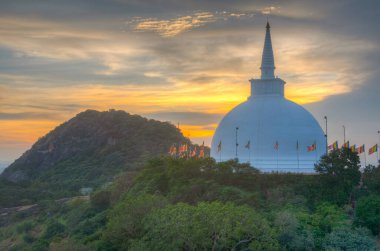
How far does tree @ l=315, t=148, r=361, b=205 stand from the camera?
50.4 metres

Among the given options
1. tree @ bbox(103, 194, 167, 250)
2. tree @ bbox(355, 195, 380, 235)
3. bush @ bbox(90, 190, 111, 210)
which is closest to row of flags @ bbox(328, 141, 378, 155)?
tree @ bbox(355, 195, 380, 235)

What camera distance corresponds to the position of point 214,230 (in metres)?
37.2

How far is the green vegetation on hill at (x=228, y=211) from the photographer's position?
37562 millimetres

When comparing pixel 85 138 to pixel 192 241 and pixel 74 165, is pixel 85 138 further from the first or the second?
pixel 192 241

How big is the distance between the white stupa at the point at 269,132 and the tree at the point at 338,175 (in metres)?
5.92

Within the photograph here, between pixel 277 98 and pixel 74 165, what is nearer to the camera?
pixel 277 98

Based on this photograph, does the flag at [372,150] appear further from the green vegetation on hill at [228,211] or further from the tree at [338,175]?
the tree at [338,175]

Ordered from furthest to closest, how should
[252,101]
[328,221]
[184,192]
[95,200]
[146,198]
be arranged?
1. [95,200]
2. [252,101]
3. [184,192]
4. [146,198]
5. [328,221]

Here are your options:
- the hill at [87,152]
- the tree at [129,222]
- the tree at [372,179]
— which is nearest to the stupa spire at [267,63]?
the tree at [372,179]

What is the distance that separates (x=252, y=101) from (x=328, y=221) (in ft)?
80.0

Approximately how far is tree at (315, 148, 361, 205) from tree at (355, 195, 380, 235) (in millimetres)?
4627

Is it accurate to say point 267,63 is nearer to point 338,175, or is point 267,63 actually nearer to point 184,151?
point 184,151

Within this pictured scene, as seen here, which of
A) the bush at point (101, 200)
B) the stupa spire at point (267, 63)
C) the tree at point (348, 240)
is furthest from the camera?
the bush at point (101, 200)

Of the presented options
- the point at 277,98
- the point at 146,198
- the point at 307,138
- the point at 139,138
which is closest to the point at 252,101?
the point at 277,98
